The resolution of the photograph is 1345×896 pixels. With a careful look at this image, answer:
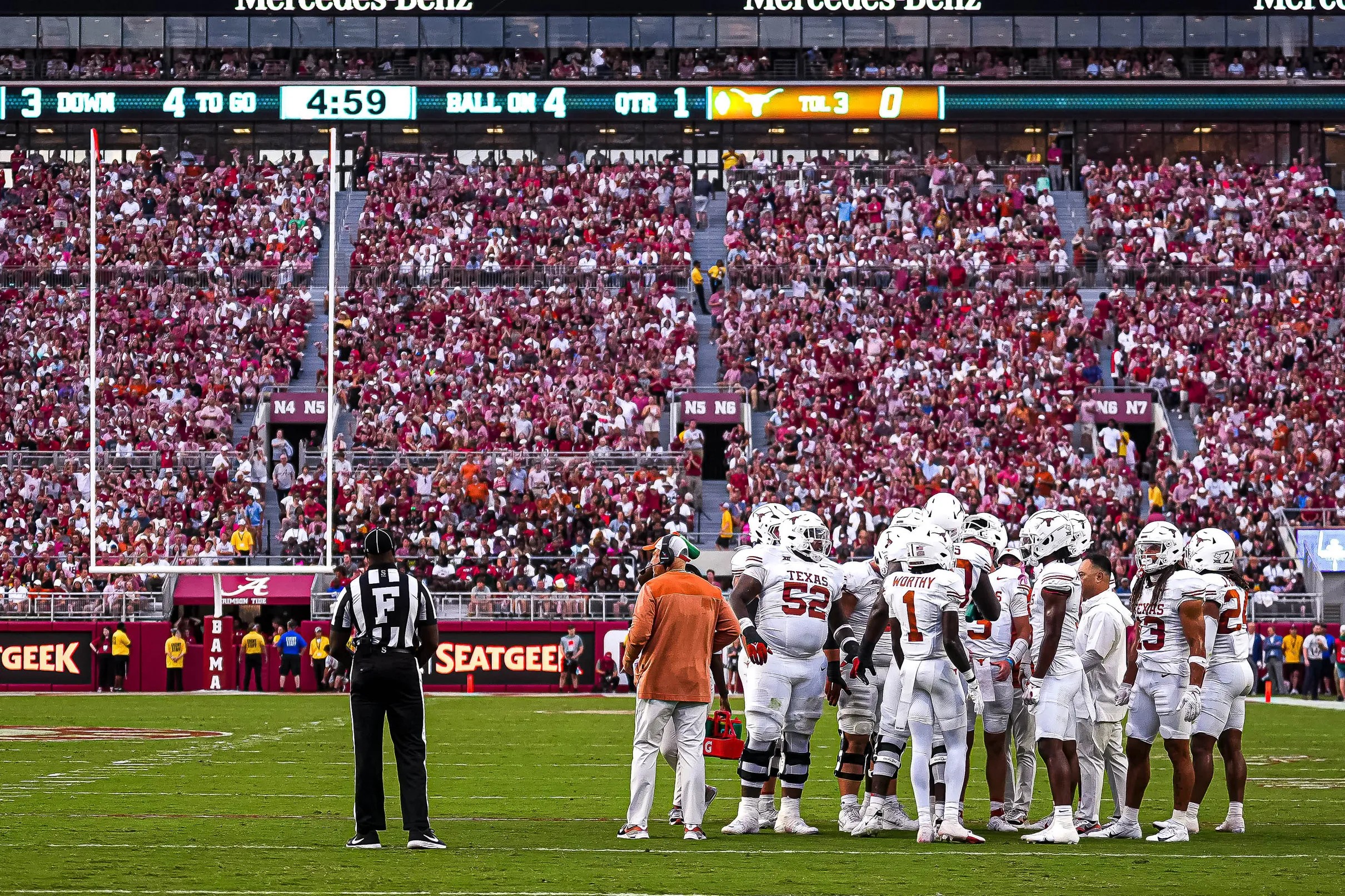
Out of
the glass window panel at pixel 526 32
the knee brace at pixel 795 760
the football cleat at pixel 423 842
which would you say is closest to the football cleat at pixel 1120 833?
the knee brace at pixel 795 760

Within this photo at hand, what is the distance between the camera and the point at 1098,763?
10.9 meters

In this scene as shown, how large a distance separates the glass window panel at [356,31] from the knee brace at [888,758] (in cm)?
3644

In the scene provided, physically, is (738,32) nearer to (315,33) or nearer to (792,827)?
(315,33)

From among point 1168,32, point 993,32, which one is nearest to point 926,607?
point 993,32

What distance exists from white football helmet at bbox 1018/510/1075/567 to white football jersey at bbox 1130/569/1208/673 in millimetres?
781

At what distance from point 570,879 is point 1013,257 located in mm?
33443

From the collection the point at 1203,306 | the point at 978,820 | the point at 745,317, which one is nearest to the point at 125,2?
the point at 745,317

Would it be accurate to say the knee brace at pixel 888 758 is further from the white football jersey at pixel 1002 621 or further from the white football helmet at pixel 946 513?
the white football helmet at pixel 946 513

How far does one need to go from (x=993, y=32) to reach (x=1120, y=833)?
120 ft

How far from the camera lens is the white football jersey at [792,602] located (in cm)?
1089

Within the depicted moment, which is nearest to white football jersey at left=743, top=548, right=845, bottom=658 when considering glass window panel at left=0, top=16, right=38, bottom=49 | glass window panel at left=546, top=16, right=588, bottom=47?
glass window panel at left=546, top=16, right=588, bottom=47

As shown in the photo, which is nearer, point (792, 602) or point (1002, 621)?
point (792, 602)

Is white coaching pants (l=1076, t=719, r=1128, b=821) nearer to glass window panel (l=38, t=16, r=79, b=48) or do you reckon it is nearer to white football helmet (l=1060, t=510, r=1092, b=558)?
white football helmet (l=1060, t=510, r=1092, b=558)

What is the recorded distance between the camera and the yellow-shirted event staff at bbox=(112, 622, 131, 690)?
29.1 metres
